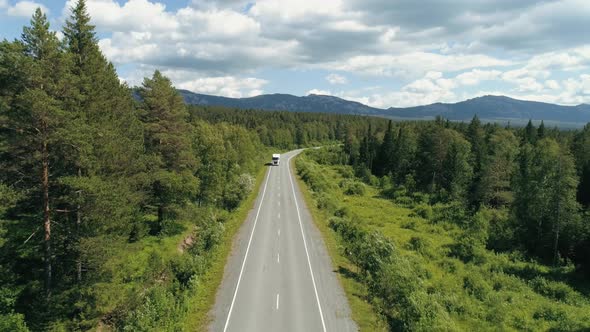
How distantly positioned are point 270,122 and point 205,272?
137872mm

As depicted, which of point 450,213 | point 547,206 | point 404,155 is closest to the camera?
point 547,206

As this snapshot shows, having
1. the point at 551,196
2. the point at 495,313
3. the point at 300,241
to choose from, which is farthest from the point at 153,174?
the point at 551,196

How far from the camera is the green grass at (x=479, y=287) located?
79.2 ft

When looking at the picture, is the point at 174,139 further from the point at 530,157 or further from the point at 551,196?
the point at 530,157

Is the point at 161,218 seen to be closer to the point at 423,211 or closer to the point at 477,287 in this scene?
the point at 477,287

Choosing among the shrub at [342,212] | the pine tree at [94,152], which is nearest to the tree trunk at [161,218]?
the pine tree at [94,152]

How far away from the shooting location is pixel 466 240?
133 feet

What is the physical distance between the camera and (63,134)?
18125 millimetres

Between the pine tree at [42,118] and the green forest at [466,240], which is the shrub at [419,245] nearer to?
the green forest at [466,240]

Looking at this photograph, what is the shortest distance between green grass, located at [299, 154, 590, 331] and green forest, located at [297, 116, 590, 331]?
111 mm

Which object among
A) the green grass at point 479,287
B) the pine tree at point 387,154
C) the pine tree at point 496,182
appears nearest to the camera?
the green grass at point 479,287

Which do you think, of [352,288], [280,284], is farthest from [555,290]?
[280,284]

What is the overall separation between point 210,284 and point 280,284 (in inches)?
191

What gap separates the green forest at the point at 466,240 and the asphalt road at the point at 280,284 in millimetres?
1474
